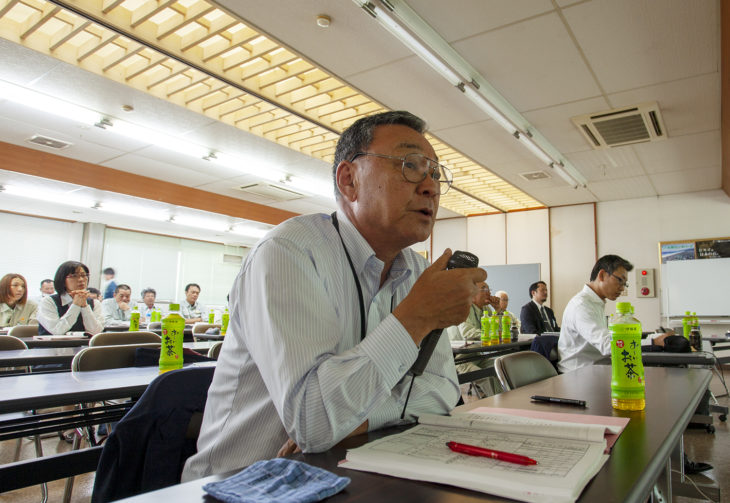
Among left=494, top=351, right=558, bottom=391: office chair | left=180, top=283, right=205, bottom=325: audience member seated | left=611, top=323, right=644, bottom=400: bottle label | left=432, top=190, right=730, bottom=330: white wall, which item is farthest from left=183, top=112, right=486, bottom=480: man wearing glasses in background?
left=432, top=190, right=730, bottom=330: white wall

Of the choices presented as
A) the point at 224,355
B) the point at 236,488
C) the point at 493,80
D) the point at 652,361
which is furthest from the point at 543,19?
the point at 236,488

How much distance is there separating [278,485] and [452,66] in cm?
382

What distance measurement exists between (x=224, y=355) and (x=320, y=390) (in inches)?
13.6

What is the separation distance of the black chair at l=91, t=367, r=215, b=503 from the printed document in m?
0.68

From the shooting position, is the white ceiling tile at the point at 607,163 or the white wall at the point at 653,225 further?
the white wall at the point at 653,225

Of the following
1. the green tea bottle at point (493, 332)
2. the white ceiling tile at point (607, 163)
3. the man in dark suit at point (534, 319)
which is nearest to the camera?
the green tea bottle at point (493, 332)

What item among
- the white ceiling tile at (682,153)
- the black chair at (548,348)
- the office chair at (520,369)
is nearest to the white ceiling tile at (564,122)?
the white ceiling tile at (682,153)

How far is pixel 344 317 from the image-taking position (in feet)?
3.62

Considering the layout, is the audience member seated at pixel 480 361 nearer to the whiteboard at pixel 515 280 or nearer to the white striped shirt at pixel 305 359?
the white striped shirt at pixel 305 359

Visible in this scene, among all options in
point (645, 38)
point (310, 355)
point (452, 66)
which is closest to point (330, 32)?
point (452, 66)

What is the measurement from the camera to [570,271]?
9.13 metres

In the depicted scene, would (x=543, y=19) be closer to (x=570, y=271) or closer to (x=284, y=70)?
(x=284, y=70)

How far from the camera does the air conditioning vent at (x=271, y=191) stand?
25.2 feet

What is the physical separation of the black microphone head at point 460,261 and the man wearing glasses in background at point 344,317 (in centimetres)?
2
